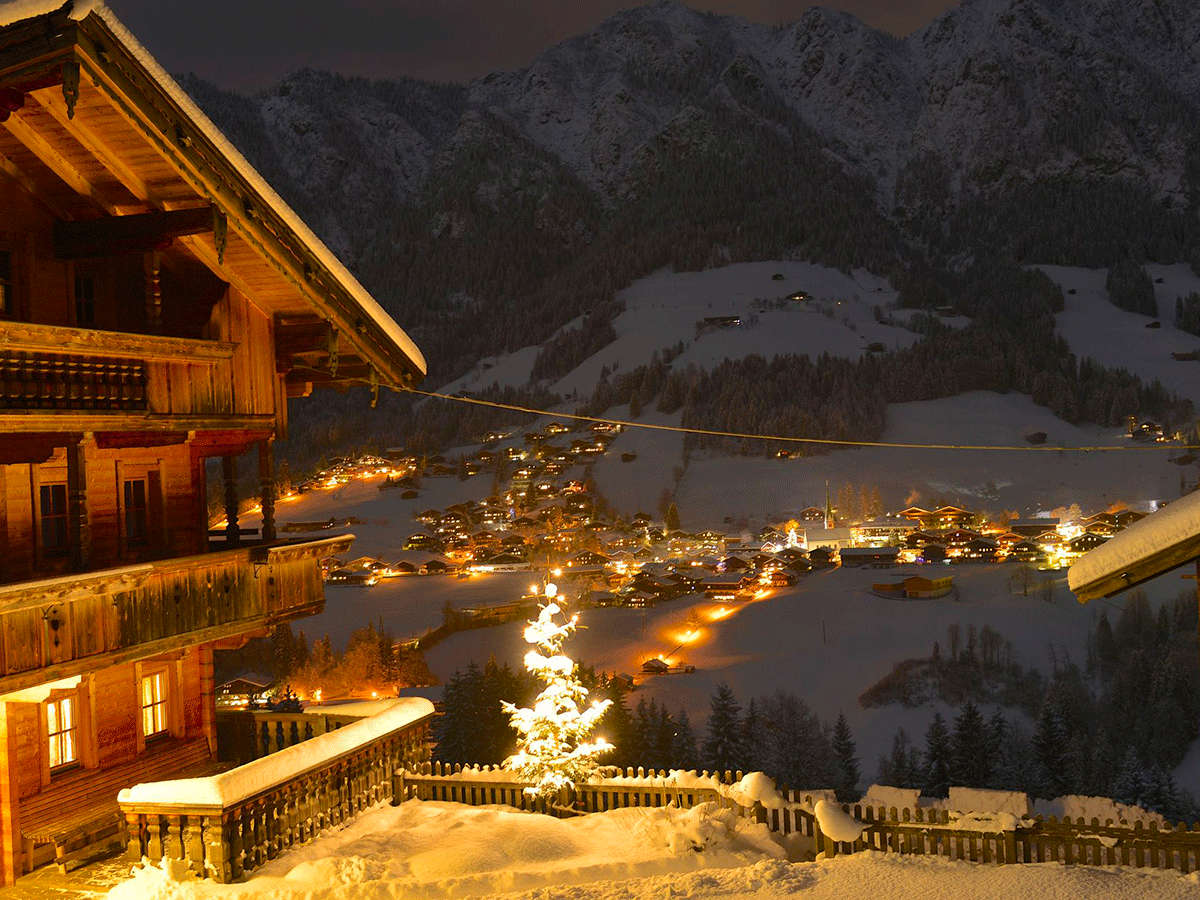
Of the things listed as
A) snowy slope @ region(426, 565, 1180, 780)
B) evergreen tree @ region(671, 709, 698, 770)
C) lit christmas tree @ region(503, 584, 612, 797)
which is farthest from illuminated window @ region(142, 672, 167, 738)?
snowy slope @ region(426, 565, 1180, 780)

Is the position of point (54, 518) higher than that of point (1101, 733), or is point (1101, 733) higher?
point (54, 518)

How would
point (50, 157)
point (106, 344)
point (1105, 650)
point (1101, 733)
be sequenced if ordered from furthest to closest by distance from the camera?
point (1105, 650), point (1101, 733), point (50, 157), point (106, 344)

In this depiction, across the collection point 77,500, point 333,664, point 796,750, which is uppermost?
point 77,500

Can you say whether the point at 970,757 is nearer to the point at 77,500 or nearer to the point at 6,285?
the point at 77,500

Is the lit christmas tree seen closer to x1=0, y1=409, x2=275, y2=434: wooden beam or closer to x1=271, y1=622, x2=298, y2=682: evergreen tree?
x1=0, y1=409, x2=275, y2=434: wooden beam

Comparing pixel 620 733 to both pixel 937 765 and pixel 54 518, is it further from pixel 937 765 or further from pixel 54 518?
pixel 54 518

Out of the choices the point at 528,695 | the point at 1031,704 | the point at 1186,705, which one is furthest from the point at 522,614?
the point at 1186,705

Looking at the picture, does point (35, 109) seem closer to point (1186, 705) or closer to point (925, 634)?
point (1186, 705)

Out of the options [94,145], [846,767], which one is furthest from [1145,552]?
[846,767]

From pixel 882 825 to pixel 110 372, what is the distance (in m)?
10.3

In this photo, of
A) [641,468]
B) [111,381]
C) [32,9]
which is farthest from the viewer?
[641,468]

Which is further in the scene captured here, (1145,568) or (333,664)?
(333,664)

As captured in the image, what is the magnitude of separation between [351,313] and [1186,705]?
221 ft

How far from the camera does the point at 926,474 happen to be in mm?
149000
